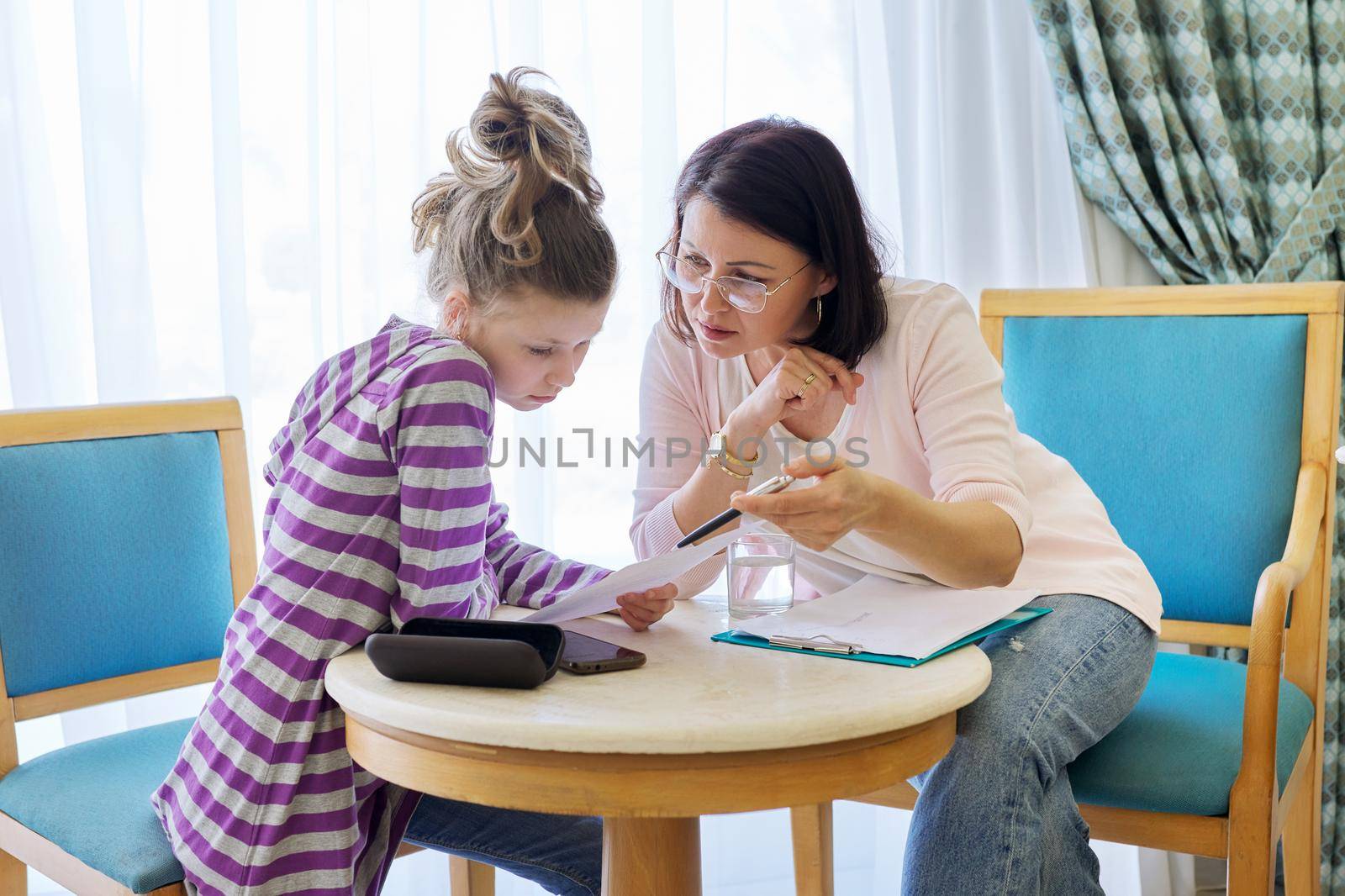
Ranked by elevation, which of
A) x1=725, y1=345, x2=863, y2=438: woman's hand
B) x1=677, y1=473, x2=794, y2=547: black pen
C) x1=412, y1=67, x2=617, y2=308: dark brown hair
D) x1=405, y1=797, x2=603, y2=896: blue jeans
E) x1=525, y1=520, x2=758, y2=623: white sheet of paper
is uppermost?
x1=412, y1=67, x2=617, y2=308: dark brown hair

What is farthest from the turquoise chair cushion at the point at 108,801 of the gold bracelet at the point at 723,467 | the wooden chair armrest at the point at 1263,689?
the wooden chair armrest at the point at 1263,689

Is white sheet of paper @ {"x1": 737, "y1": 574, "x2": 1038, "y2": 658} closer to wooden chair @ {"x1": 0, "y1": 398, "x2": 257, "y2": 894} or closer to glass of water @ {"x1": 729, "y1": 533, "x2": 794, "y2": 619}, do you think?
glass of water @ {"x1": 729, "y1": 533, "x2": 794, "y2": 619}

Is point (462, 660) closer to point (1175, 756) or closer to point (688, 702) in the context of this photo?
point (688, 702)

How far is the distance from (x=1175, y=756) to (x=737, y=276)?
31.3 inches

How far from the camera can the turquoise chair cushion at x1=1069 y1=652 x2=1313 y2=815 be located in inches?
55.7

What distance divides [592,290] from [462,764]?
20.7 inches

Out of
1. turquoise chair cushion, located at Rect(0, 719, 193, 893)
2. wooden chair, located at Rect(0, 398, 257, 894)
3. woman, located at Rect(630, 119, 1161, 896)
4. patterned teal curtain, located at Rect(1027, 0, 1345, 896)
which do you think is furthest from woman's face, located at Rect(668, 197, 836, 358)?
patterned teal curtain, located at Rect(1027, 0, 1345, 896)

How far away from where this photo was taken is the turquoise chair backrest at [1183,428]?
1854 millimetres

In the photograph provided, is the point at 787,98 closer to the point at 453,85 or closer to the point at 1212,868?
the point at 453,85

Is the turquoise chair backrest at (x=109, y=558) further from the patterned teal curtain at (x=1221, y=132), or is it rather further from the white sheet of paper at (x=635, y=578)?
the patterned teal curtain at (x=1221, y=132)

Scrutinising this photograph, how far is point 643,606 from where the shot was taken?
4.23ft

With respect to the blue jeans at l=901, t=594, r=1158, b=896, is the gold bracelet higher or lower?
higher

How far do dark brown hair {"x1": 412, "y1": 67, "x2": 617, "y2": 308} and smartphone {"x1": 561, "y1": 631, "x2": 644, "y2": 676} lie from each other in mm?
366

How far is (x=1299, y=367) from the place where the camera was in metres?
1.84
